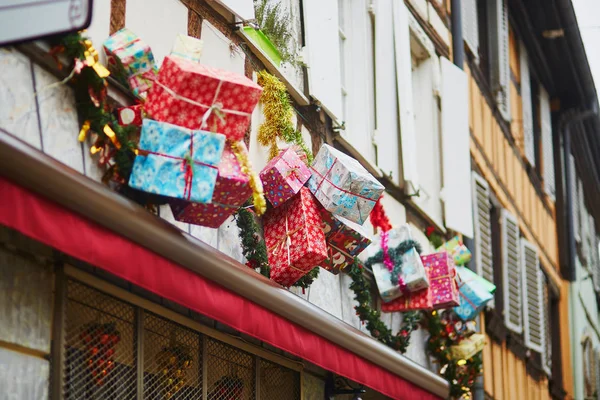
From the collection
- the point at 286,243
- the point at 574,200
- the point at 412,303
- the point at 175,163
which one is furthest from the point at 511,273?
the point at 175,163

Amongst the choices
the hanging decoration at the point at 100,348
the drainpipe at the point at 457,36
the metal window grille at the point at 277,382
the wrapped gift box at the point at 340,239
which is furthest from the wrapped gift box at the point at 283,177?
the drainpipe at the point at 457,36

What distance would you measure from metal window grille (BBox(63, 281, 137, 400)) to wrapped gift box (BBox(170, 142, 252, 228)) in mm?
447

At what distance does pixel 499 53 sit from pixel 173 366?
9383mm

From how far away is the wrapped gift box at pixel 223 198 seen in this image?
503cm

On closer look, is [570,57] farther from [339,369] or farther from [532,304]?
[339,369]

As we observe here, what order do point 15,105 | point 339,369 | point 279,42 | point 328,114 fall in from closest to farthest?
point 15,105, point 339,369, point 279,42, point 328,114

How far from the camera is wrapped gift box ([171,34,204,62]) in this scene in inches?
203

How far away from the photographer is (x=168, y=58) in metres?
4.88

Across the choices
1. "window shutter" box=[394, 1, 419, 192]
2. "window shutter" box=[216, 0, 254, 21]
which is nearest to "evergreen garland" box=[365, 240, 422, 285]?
"window shutter" box=[394, 1, 419, 192]

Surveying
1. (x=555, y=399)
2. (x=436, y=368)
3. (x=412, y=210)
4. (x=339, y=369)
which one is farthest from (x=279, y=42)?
(x=555, y=399)

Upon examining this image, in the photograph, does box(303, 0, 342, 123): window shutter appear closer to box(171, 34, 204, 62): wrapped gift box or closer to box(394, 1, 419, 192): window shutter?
box(394, 1, 419, 192): window shutter

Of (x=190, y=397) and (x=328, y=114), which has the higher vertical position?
(x=328, y=114)

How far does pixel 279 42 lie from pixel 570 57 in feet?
36.4

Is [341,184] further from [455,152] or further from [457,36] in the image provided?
[457,36]
